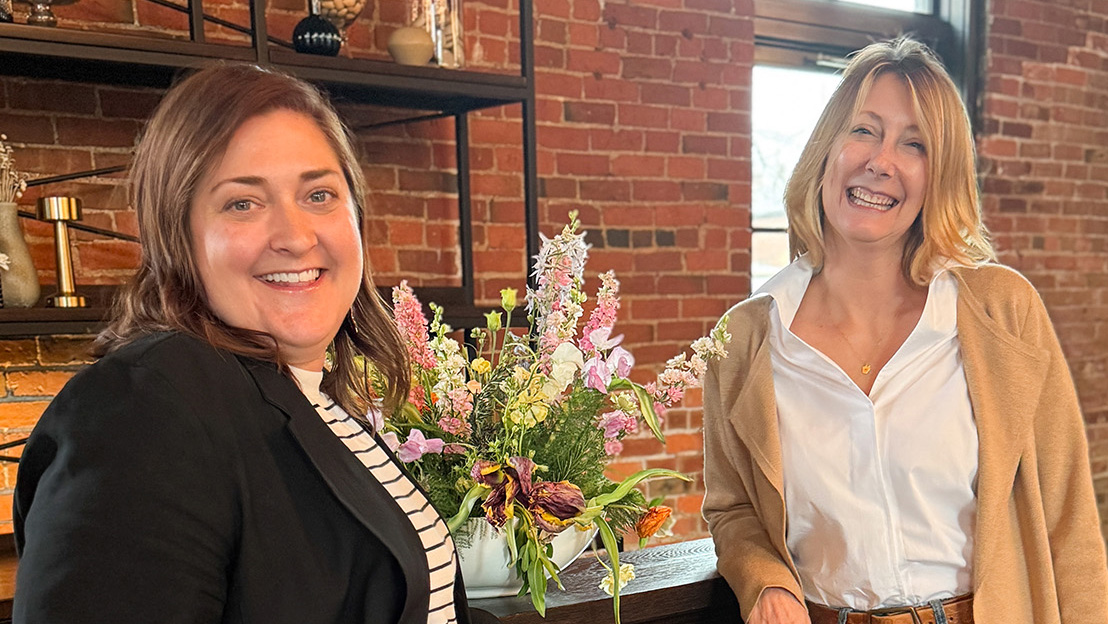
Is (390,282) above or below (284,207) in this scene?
below

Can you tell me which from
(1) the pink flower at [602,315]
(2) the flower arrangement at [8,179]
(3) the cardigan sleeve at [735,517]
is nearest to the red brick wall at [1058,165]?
(3) the cardigan sleeve at [735,517]

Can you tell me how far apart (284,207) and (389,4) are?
6.09 feet

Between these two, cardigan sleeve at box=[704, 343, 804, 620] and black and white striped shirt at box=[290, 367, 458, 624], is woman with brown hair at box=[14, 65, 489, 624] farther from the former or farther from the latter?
cardigan sleeve at box=[704, 343, 804, 620]

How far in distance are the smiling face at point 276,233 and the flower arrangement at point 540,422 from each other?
0.94 ft

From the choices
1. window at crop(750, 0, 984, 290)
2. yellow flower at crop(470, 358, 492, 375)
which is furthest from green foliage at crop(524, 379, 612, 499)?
window at crop(750, 0, 984, 290)

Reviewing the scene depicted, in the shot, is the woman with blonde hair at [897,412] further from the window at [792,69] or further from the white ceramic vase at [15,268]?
the window at [792,69]

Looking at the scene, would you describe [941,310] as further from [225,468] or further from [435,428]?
[225,468]

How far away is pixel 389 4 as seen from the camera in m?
2.62

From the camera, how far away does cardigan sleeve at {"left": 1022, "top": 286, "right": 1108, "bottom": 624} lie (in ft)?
4.90

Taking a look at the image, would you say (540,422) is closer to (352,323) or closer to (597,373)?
(597,373)

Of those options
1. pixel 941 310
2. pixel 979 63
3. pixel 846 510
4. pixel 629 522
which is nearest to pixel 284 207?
pixel 629 522

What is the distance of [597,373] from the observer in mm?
1252

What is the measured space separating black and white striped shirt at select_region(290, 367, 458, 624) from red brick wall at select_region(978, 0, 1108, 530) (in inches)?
134

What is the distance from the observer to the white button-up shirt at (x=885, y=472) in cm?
150
